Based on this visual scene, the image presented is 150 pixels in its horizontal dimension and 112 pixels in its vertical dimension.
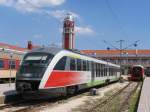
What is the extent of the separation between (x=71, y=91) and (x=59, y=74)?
2.98 m

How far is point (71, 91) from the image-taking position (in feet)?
75.3

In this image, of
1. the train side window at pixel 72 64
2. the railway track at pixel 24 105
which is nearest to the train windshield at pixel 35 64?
the railway track at pixel 24 105

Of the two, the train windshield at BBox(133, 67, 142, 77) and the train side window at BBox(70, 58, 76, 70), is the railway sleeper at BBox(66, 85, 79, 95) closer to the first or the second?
the train side window at BBox(70, 58, 76, 70)

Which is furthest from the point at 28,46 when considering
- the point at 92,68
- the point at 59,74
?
the point at 59,74

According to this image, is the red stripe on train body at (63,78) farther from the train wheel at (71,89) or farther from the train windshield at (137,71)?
the train windshield at (137,71)

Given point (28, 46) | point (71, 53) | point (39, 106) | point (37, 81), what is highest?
point (28, 46)

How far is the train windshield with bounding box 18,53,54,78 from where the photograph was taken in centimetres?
1911

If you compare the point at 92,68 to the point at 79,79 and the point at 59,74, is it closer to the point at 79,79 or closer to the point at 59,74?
the point at 79,79

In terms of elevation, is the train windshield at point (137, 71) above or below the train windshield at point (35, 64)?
above

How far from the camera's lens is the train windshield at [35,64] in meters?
19.1

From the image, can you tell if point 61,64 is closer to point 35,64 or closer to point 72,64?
point 35,64

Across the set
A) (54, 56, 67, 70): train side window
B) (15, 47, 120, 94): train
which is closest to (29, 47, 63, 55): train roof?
(15, 47, 120, 94): train

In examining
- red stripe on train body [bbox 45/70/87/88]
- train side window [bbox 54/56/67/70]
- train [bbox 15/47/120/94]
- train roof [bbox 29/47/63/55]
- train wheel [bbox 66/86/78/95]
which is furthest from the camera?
train wheel [bbox 66/86/78/95]

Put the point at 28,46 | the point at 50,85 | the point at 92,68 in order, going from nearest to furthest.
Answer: the point at 50,85 → the point at 92,68 → the point at 28,46
